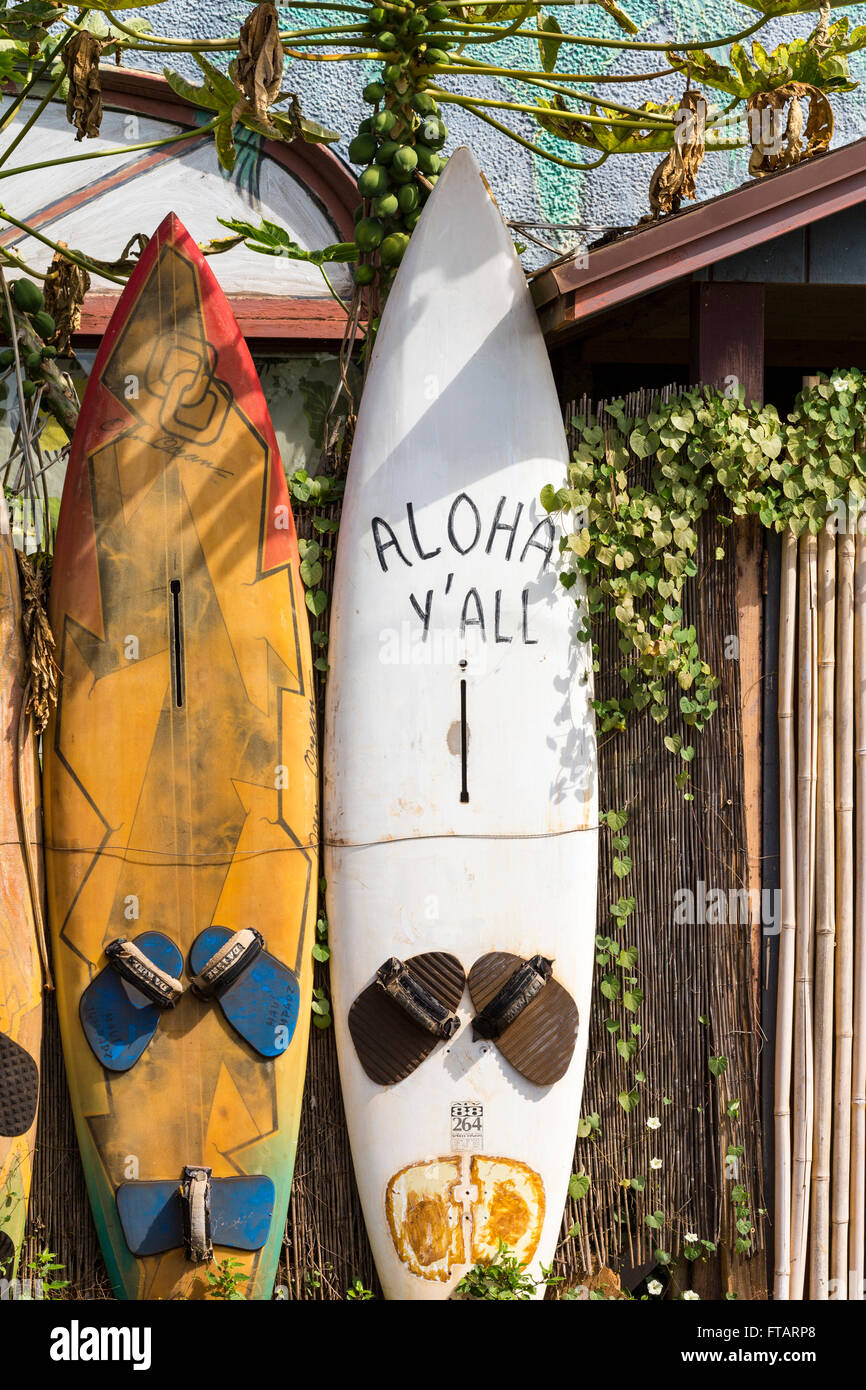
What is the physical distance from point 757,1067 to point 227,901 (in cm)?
143

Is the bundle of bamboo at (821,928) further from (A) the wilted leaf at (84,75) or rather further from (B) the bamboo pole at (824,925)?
(A) the wilted leaf at (84,75)

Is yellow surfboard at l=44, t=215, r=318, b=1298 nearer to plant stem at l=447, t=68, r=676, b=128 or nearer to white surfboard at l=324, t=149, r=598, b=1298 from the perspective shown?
white surfboard at l=324, t=149, r=598, b=1298

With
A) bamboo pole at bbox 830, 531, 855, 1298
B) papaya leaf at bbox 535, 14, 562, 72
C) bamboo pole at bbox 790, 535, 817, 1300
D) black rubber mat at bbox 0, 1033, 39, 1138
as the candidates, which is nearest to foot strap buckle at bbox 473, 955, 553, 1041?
bamboo pole at bbox 790, 535, 817, 1300

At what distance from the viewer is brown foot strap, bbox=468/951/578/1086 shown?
3.12 metres

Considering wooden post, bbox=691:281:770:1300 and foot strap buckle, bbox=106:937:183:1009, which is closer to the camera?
foot strap buckle, bbox=106:937:183:1009

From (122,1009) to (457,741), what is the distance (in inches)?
42.3

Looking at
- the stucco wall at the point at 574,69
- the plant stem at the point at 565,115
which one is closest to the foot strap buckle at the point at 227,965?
the plant stem at the point at 565,115

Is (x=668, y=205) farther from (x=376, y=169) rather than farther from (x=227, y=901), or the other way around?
(x=227, y=901)

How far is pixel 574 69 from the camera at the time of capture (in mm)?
→ 4805

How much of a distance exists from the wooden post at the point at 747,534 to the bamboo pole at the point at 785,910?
0.19 feet

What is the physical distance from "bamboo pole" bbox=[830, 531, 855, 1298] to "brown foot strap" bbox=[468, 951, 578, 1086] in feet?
2.36

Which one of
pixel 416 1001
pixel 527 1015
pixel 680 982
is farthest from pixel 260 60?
pixel 680 982

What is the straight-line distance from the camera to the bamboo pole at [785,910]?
3.23 m

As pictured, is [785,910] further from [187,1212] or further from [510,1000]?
[187,1212]
